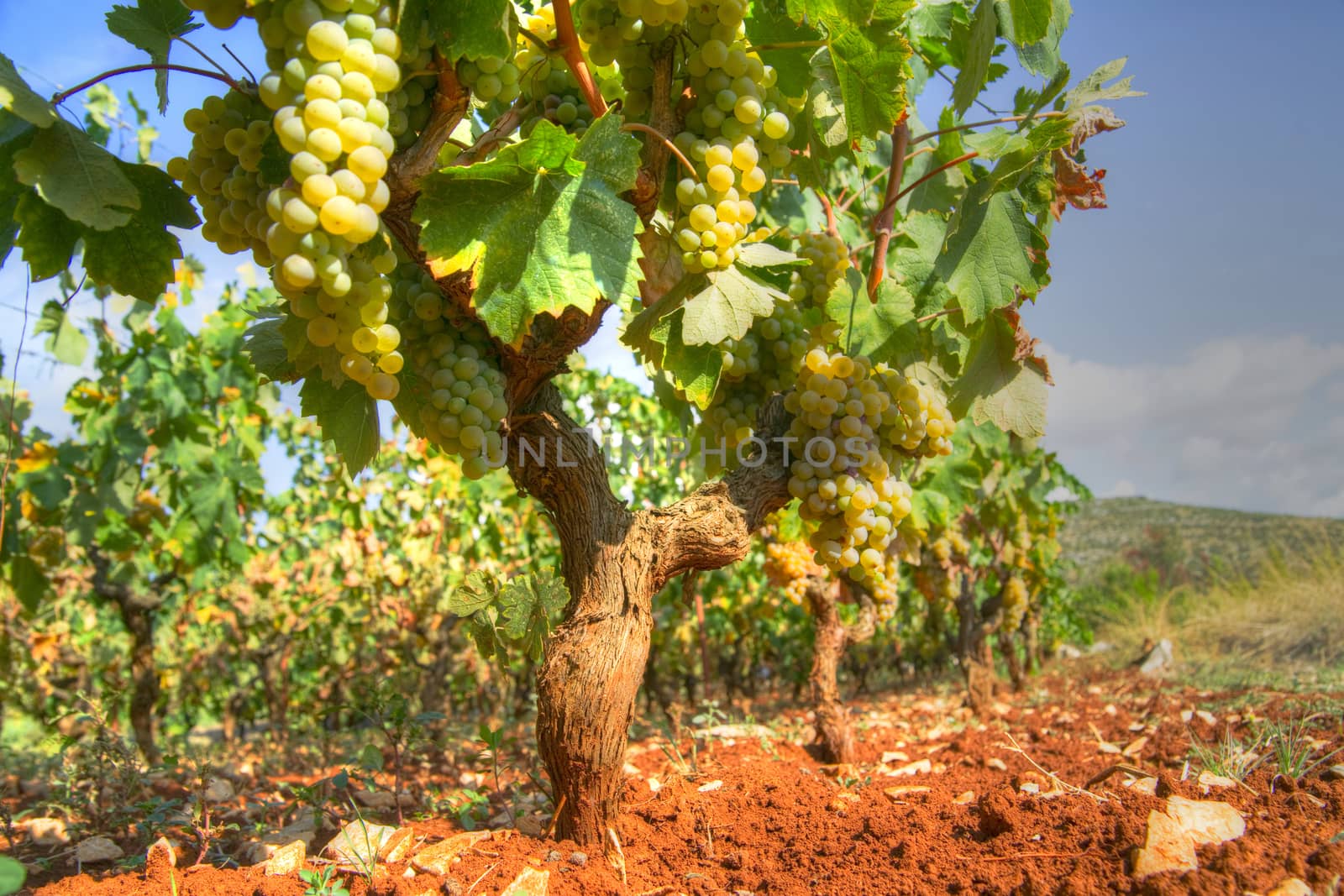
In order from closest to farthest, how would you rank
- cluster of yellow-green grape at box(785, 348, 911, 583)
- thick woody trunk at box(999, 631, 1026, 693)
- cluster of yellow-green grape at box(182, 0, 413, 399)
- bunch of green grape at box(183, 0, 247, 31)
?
cluster of yellow-green grape at box(182, 0, 413, 399)
bunch of green grape at box(183, 0, 247, 31)
cluster of yellow-green grape at box(785, 348, 911, 583)
thick woody trunk at box(999, 631, 1026, 693)

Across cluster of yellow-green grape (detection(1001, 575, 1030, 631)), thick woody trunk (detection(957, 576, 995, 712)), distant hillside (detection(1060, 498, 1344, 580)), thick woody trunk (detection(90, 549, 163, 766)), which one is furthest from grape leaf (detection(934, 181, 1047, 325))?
distant hillside (detection(1060, 498, 1344, 580))

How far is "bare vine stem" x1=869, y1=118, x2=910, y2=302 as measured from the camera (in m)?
2.60

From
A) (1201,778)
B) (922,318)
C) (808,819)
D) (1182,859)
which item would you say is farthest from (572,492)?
(1201,778)

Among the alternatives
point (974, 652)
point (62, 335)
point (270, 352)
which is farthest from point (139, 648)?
point (974, 652)

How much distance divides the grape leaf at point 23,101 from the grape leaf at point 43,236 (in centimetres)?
27

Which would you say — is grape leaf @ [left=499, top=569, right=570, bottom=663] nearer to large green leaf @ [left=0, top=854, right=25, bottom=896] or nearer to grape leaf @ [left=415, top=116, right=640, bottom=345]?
grape leaf @ [left=415, top=116, right=640, bottom=345]

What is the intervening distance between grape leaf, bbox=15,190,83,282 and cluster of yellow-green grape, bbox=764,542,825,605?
9.87 feet

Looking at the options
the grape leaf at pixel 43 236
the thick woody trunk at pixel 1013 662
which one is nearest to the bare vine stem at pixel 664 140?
the grape leaf at pixel 43 236

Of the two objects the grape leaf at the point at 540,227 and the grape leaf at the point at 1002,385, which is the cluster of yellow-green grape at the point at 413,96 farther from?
the grape leaf at the point at 1002,385

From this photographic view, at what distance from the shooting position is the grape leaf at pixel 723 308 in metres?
1.85

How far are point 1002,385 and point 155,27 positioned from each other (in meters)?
2.27

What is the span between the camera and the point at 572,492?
2268 millimetres

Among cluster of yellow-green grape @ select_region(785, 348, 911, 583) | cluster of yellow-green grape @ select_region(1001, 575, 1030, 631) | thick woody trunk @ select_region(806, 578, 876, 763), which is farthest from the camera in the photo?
cluster of yellow-green grape @ select_region(1001, 575, 1030, 631)

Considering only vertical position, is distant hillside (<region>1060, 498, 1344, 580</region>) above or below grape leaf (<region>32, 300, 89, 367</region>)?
below
